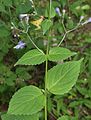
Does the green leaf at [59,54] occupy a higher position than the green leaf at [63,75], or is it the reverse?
the green leaf at [59,54]

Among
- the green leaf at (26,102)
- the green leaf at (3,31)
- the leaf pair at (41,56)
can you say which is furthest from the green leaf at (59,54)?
the green leaf at (3,31)

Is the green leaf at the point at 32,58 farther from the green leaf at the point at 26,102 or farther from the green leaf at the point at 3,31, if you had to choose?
the green leaf at the point at 3,31

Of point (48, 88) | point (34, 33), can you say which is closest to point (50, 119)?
point (34, 33)

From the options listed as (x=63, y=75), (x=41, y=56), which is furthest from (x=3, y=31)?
(x=63, y=75)

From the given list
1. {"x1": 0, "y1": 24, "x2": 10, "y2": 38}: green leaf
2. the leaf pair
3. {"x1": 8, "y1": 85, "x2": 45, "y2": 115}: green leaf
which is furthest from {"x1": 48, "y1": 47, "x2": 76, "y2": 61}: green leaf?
{"x1": 0, "y1": 24, "x2": 10, "y2": 38}: green leaf

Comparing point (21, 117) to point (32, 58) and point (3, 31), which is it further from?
point (3, 31)

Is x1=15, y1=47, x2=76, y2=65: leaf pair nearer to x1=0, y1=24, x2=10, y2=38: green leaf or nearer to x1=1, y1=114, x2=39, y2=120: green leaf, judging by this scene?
x1=1, y1=114, x2=39, y2=120: green leaf

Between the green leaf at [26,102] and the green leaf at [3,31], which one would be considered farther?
the green leaf at [3,31]
